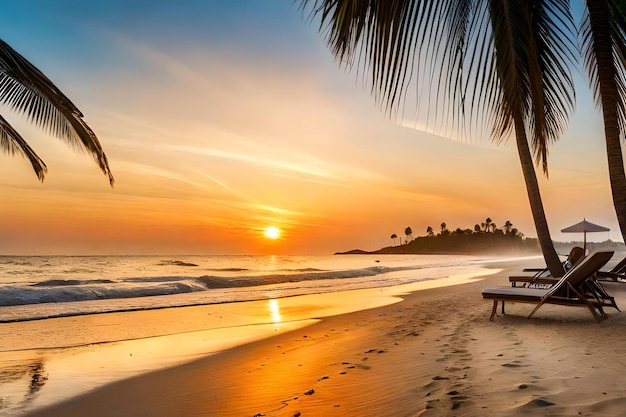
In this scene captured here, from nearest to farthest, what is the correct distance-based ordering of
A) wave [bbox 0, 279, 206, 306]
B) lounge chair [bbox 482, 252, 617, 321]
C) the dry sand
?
1. the dry sand
2. lounge chair [bbox 482, 252, 617, 321]
3. wave [bbox 0, 279, 206, 306]

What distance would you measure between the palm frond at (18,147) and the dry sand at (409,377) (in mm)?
7845

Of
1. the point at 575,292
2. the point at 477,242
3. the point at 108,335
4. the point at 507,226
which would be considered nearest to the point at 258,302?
the point at 108,335

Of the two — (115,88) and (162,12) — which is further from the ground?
(162,12)

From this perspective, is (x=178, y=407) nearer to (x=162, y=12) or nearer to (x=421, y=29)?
(x=421, y=29)

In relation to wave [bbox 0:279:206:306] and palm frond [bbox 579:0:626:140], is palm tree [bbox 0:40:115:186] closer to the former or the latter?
palm frond [bbox 579:0:626:140]

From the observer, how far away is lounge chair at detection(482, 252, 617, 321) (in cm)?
634

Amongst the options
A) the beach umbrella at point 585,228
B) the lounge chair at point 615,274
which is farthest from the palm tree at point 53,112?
the beach umbrella at point 585,228

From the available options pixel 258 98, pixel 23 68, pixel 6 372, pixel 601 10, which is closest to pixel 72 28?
pixel 258 98

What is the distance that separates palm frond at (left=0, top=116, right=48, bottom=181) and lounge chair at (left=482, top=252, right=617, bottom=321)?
11106mm

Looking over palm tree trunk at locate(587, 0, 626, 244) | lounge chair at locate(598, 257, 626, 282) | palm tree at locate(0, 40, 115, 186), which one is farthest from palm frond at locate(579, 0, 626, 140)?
lounge chair at locate(598, 257, 626, 282)

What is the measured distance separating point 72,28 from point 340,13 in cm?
1324

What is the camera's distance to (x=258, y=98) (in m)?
15.0

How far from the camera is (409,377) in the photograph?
4.15 m

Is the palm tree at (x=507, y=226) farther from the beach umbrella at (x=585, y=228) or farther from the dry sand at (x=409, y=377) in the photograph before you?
the dry sand at (x=409, y=377)
